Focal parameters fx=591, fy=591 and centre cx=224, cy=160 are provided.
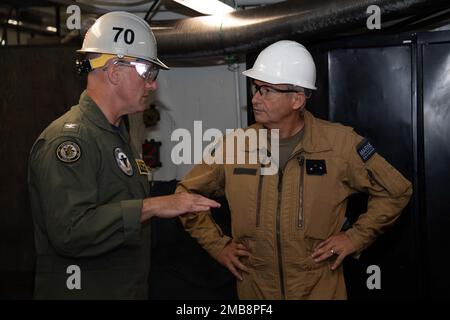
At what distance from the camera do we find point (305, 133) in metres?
2.75

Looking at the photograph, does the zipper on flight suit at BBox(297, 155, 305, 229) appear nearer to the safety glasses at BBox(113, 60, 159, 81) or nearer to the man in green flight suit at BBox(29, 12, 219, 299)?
the man in green flight suit at BBox(29, 12, 219, 299)

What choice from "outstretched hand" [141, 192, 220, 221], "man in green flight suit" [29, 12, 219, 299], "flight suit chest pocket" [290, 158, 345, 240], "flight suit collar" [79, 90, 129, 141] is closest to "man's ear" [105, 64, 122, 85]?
"man in green flight suit" [29, 12, 219, 299]

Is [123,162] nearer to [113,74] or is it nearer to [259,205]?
[113,74]

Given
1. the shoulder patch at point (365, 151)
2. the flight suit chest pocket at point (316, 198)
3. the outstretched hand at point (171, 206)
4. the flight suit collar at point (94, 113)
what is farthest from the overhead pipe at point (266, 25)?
the outstretched hand at point (171, 206)

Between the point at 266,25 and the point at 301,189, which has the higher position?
the point at 266,25

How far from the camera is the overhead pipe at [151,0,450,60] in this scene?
124 inches

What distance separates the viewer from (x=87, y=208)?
2.09 meters

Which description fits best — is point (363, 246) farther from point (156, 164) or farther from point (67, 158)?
point (156, 164)

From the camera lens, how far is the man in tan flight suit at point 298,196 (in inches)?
103

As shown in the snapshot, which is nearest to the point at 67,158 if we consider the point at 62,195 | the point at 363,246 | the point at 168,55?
the point at 62,195

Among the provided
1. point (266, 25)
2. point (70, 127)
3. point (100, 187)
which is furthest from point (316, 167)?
point (266, 25)

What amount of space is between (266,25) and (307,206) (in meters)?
1.35

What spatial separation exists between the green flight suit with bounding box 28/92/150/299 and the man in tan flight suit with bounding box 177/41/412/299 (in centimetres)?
49

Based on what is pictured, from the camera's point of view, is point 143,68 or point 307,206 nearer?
point 143,68
